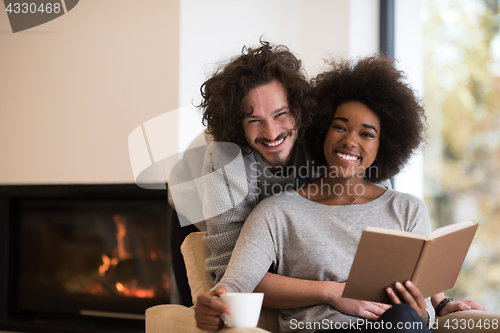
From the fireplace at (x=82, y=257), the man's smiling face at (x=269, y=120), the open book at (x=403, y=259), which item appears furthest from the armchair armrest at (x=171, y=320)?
the fireplace at (x=82, y=257)

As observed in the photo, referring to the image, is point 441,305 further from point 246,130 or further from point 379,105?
point 246,130

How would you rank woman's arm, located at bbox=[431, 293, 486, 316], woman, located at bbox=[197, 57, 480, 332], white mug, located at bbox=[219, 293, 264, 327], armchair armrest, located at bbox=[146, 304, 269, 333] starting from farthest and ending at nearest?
woman's arm, located at bbox=[431, 293, 486, 316] < woman, located at bbox=[197, 57, 480, 332] < armchair armrest, located at bbox=[146, 304, 269, 333] < white mug, located at bbox=[219, 293, 264, 327]

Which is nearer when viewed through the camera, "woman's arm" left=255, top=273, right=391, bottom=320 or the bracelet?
"woman's arm" left=255, top=273, right=391, bottom=320

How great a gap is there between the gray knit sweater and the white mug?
0.21 m

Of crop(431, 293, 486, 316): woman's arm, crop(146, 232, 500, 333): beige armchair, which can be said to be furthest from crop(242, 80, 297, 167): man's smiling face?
crop(431, 293, 486, 316): woman's arm

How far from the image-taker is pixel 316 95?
4.91 ft

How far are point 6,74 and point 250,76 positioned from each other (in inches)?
80.2

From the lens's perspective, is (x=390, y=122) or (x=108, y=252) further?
(x=108, y=252)

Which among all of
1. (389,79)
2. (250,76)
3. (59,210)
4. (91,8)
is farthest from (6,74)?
(389,79)

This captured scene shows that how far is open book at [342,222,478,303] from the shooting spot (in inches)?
39.4

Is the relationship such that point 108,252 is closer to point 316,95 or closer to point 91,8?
point 91,8

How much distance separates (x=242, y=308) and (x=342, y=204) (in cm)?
59

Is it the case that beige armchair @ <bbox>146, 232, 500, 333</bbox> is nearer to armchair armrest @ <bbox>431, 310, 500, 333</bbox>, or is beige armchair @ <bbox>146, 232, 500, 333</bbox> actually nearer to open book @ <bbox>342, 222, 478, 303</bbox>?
armchair armrest @ <bbox>431, 310, 500, 333</bbox>

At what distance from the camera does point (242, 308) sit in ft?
3.11
